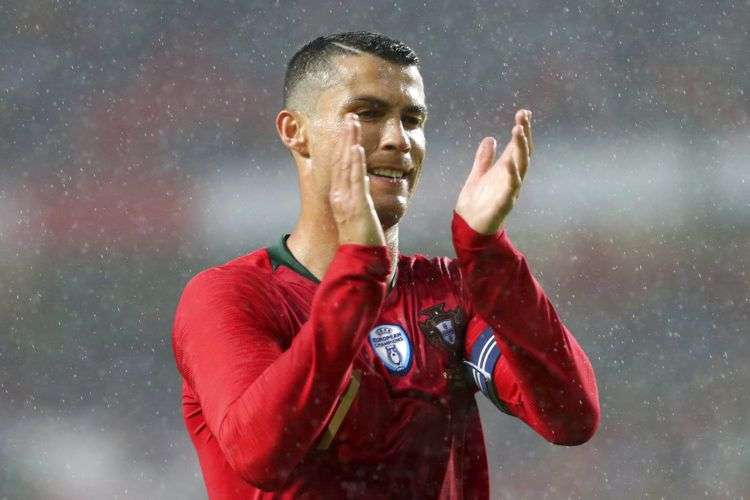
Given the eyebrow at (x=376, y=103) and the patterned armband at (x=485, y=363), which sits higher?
the eyebrow at (x=376, y=103)

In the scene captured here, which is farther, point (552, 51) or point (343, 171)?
point (552, 51)

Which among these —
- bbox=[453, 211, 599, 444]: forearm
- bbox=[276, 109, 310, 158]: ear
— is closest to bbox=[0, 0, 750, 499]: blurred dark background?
bbox=[276, 109, 310, 158]: ear

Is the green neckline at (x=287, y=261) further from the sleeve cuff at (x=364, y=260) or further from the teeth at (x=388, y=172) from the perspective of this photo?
the sleeve cuff at (x=364, y=260)

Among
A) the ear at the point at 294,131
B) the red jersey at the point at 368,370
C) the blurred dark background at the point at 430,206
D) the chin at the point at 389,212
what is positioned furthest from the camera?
the blurred dark background at the point at 430,206

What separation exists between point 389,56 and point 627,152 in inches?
164

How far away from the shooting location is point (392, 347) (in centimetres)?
262

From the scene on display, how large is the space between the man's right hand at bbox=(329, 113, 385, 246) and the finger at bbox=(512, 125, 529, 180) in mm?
307

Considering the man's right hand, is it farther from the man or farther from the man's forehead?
the man's forehead

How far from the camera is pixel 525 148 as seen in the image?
2.34 m

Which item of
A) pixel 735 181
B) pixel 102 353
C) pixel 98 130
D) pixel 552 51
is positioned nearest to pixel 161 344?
pixel 102 353

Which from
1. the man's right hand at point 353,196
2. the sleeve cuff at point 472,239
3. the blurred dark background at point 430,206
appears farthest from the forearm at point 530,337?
the blurred dark background at point 430,206

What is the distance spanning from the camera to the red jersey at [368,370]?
2160 millimetres

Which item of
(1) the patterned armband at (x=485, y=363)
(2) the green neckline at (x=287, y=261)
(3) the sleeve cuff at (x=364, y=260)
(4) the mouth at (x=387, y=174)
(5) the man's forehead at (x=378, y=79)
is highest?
(5) the man's forehead at (x=378, y=79)

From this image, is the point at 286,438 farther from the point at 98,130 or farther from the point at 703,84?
the point at 703,84
